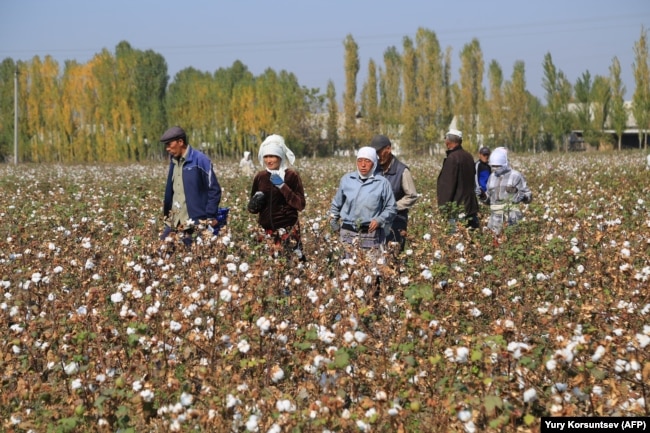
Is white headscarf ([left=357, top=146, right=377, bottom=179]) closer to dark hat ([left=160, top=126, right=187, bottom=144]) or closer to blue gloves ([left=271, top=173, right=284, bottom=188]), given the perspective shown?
blue gloves ([left=271, top=173, right=284, bottom=188])

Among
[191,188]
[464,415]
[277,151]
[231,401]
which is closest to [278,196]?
[277,151]

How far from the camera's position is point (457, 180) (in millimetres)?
8445

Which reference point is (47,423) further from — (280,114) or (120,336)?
(280,114)

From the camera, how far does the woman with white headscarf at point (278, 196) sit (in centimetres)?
650

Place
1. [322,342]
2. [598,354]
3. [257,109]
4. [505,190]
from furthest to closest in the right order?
[257,109] < [505,190] < [322,342] < [598,354]

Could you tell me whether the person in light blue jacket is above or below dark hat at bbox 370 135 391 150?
below

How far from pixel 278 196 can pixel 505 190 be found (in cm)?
286

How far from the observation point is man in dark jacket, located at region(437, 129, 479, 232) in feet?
27.4

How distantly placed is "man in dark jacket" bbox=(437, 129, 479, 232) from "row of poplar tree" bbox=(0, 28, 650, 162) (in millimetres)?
40742

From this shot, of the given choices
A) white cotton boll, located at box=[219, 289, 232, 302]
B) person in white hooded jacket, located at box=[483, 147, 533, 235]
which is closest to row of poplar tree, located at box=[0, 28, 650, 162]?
person in white hooded jacket, located at box=[483, 147, 533, 235]

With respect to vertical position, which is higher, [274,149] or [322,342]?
[274,149]

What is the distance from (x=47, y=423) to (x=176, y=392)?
0.62 m

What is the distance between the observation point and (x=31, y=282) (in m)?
5.33

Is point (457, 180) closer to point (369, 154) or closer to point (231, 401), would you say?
point (369, 154)
